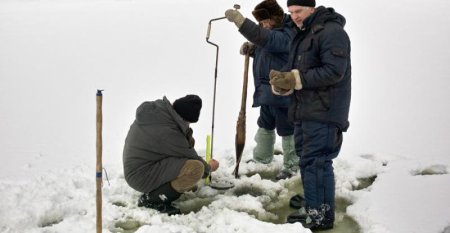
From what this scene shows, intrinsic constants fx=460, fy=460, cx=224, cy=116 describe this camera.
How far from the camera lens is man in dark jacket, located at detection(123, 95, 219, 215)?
4.26m

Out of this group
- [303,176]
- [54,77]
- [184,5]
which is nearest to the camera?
[303,176]

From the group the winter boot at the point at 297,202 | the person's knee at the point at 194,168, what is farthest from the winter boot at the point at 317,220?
the person's knee at the point at 194,168

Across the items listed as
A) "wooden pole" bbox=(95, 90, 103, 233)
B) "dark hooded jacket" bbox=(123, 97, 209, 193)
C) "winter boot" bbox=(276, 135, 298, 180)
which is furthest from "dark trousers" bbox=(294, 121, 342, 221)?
"wooden pole" bbox=(95, 90, 103, 233)

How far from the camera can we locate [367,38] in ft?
46.9

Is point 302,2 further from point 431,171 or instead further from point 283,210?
point 431,171

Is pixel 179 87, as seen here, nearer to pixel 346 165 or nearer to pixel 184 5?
pixel 346 165

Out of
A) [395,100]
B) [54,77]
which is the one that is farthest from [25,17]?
[395,100]

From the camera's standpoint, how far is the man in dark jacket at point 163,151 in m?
4.26

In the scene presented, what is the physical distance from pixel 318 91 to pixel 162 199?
5.88 ft

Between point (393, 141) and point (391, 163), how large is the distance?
1.23 metres

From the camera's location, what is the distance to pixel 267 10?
4.91 metres

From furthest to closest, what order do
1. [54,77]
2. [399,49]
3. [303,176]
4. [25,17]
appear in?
1. [25,17]
2. [399,49]
3. [54,77]
4. [303,176]

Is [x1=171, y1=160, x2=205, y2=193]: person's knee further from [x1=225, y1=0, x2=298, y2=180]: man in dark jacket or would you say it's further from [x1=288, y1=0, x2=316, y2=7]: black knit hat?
[x1=288, y1=0, x2=316, y2=7]: black knit hat

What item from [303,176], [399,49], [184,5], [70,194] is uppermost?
[184,5]
